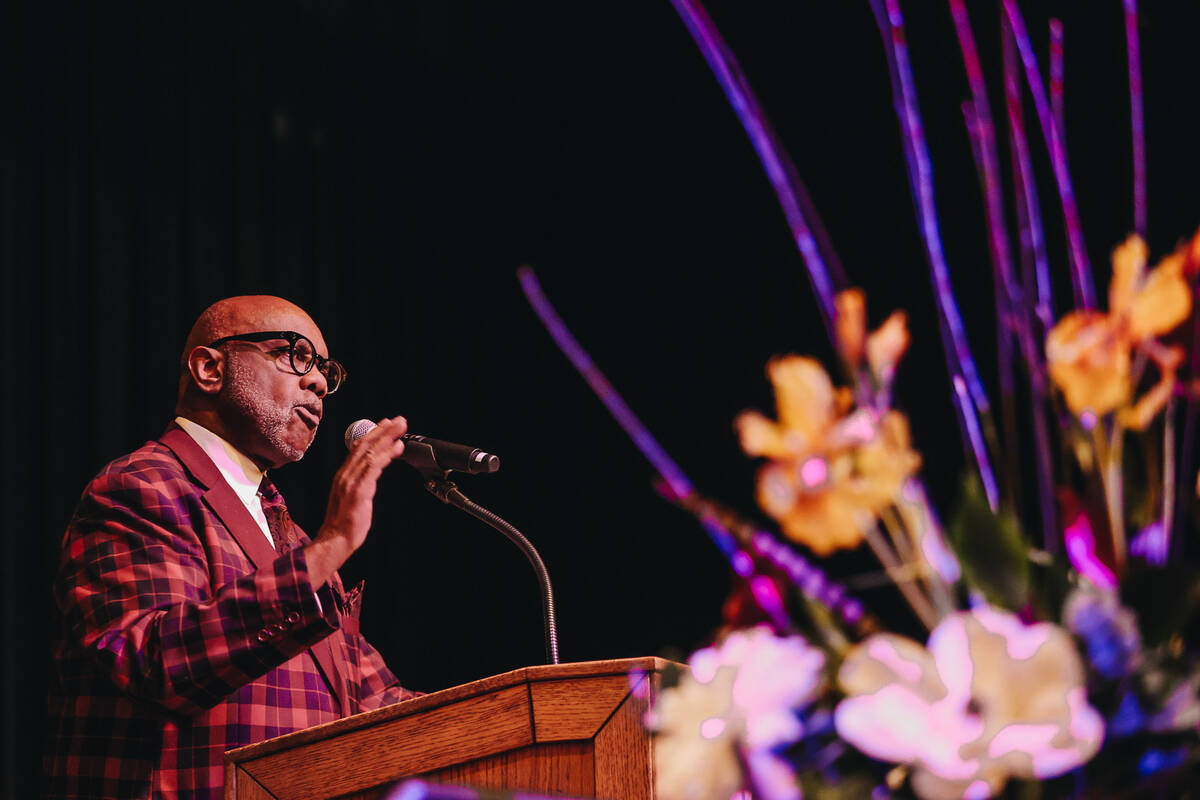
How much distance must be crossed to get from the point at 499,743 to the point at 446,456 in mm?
522

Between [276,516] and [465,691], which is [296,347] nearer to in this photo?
[276,516]

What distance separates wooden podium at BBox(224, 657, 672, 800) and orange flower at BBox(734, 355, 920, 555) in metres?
0.87

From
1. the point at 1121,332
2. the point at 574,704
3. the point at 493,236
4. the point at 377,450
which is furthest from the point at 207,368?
the point at 1121,332

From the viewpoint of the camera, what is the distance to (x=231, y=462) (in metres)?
2.18

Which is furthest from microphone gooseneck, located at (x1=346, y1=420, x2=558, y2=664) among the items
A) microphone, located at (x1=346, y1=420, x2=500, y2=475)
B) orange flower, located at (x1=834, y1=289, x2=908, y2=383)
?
orange flower, located at (x1=834, y1=289, x2=908, y2=383)

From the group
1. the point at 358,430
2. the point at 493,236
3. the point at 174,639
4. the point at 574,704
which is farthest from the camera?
the point at 493,236

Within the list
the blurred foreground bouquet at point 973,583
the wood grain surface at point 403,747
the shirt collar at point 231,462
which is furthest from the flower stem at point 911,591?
the shirt collar at point 231,462

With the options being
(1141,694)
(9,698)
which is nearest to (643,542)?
(9,698)

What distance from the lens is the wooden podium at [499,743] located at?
1366mm

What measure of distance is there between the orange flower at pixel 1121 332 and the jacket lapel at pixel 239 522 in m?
1.64

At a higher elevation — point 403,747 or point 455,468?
point 455,468

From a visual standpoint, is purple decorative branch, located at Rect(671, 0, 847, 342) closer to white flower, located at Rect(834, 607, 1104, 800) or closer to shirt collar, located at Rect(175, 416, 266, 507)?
white flower, located at Rect(834, 607, 1104, 800)

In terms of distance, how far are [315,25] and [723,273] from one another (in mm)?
1478

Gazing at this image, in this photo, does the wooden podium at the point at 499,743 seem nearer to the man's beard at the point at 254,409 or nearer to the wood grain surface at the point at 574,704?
the wood grain surface at the point at 574,704
